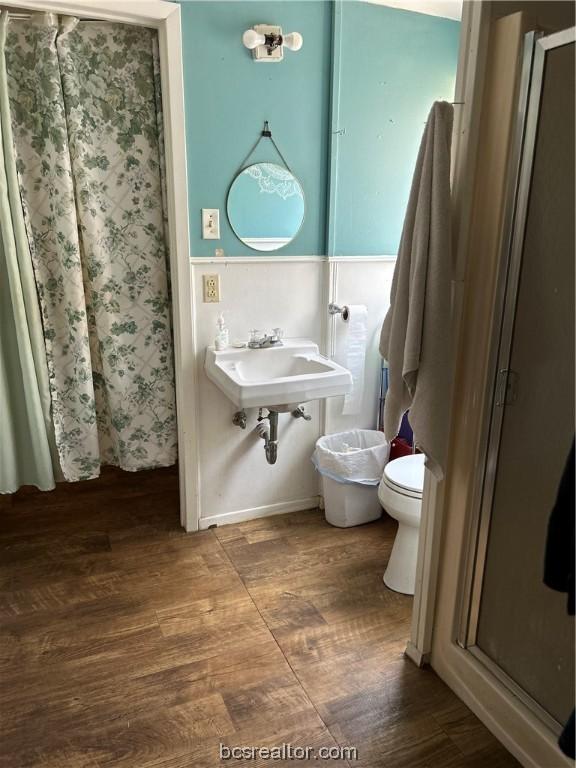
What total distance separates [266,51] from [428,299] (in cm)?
140

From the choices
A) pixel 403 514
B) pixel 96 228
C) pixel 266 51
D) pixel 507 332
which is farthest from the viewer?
pixel 96 228

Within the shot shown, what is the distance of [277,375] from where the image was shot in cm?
262

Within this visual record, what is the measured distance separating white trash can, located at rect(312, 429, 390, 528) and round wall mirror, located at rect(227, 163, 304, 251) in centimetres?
100

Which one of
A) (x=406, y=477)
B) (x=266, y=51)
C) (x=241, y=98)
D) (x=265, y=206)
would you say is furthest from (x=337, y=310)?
(x=266, y=51)

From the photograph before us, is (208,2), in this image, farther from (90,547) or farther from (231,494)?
(90,547)

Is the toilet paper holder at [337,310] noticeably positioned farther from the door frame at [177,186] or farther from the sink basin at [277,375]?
the door frame at [177,186]

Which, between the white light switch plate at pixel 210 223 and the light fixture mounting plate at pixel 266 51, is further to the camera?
the white light switch plate at pixel 210 223

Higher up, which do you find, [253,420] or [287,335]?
[287,335]

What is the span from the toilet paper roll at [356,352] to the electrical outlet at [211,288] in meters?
0.63

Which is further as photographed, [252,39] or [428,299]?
[252,39]

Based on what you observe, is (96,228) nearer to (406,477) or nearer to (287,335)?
(287,335)

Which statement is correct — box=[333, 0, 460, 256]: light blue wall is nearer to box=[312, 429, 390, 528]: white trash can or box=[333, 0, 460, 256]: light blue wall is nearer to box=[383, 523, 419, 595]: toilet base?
box=[312, 429, 390, 528]: white trash can

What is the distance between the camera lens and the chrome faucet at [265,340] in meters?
2.54

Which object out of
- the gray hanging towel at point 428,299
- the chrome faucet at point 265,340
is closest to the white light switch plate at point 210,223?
the chrome faucet at point 265,340
